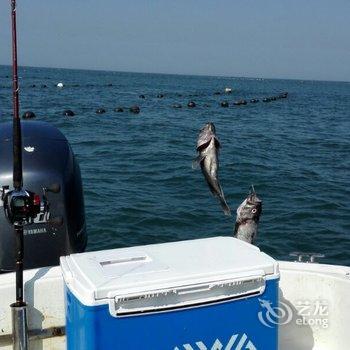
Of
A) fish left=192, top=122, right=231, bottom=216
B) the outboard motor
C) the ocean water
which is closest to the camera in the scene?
the outboard motor

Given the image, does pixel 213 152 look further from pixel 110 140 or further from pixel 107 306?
pixel 110 140

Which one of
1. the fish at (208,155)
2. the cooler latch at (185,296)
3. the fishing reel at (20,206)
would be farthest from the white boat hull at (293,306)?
the fish at (208,155)

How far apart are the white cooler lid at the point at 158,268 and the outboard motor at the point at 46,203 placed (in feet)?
4.17

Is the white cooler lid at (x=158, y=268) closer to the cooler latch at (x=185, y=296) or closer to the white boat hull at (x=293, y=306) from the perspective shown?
the cooler latch at (x=185, y=296)

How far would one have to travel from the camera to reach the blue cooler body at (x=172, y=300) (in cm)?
242

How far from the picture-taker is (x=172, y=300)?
A: 8.20 ft

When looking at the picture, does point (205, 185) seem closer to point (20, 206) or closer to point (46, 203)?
point (46, 203)

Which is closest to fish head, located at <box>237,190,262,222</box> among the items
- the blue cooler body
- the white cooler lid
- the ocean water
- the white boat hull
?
the white boat hull

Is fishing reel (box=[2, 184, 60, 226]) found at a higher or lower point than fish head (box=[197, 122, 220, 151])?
lower

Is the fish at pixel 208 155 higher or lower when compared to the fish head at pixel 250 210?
higher

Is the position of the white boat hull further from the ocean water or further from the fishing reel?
the ocean water

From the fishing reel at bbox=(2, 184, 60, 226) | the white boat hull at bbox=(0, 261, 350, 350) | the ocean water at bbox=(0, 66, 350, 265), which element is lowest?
the ocean water at bbox=(0, 66, 350, 265)

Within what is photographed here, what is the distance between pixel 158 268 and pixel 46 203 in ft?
5.25

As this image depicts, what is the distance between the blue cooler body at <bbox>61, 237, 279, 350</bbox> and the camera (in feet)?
7.94
